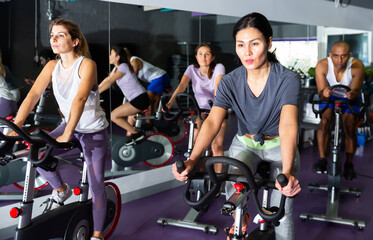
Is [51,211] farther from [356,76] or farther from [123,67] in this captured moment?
[356,76]

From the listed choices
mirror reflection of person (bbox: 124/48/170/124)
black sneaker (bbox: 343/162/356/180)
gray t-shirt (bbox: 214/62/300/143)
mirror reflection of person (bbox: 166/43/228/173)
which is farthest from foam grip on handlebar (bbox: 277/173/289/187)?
black sneaker (bbox: 343/162/356/180)

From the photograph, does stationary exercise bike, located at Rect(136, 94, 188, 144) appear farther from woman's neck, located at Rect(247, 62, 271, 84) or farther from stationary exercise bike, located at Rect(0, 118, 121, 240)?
woman's neck, located at Rect(247, 62, 271, 84)

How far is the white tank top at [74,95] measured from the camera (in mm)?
2691

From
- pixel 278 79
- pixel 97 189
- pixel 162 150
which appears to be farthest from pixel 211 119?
pixel 162 150

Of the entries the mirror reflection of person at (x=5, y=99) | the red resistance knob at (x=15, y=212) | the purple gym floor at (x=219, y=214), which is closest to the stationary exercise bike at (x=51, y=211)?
the red resistance knob at (x=15, y=212)

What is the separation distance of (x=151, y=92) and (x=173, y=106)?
28 cm

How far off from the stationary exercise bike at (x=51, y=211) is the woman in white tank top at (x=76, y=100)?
8 cm

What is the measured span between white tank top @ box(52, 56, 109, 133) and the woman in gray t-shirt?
100 cm

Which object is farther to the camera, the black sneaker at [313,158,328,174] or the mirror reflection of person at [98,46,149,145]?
the black sneaker at [313,158,328,174]

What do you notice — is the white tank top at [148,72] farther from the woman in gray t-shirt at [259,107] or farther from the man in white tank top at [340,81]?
the woman in gray t-shirt at [259,107]

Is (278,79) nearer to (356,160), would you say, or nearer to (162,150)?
(162,150)

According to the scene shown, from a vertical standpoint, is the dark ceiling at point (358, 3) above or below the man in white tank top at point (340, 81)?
above

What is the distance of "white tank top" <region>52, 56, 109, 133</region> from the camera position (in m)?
2.69

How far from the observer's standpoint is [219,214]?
3859mm
